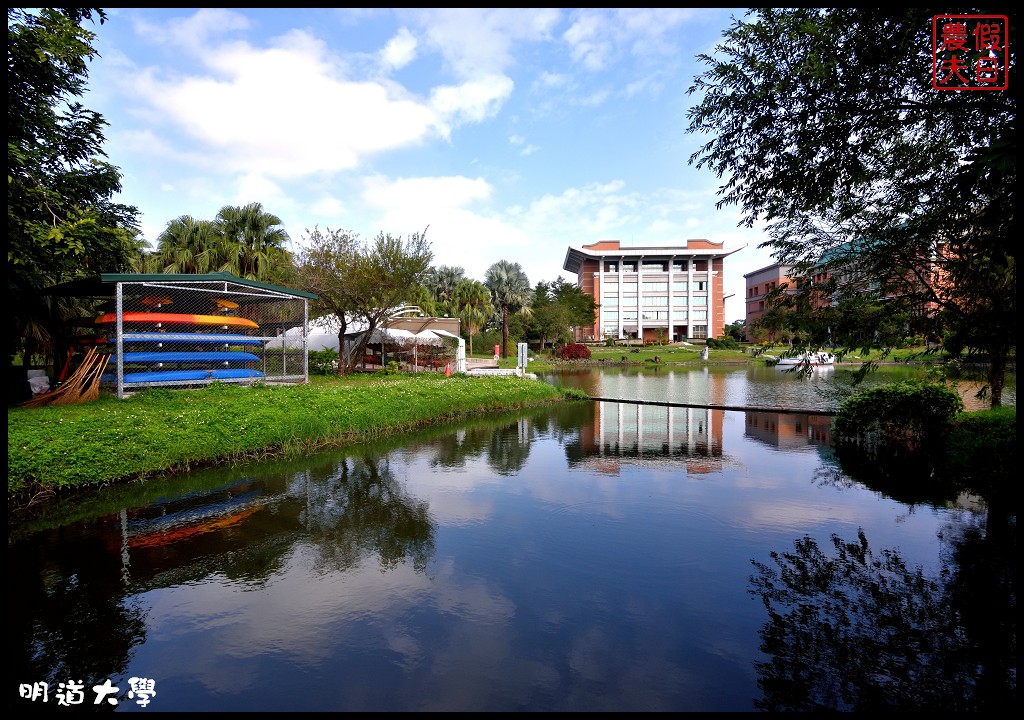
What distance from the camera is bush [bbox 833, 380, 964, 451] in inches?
437

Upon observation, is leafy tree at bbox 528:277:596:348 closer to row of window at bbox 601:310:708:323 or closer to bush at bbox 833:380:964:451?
row of window at bbox 601:310:708:323

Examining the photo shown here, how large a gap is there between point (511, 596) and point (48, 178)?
12.7 m

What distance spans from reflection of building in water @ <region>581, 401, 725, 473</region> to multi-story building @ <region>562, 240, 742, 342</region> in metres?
72.0

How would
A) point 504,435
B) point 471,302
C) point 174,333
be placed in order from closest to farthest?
1. point 174,333
2. point 504,435
3. point 471,302

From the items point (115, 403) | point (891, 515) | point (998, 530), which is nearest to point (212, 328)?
point (115, 403)

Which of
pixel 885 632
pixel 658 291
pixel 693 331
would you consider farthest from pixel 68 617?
pixel 693 331

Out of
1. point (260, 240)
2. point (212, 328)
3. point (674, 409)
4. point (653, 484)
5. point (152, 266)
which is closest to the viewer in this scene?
point (653, 484)

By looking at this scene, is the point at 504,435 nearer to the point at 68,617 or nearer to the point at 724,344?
the point at 68,617

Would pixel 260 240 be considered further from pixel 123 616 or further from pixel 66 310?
pixel 123 616

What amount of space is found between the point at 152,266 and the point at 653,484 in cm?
2811

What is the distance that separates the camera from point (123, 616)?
185 inches

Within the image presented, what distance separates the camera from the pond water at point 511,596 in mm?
3764

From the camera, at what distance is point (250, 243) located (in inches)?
1177

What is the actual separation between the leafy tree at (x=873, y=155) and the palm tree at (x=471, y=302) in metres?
40.6
